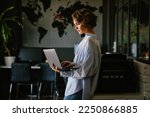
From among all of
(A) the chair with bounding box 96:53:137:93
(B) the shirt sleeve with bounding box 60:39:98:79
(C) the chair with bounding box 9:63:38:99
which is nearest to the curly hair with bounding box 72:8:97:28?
(B) the shirt sleeve with bounding box 60:39:98:79

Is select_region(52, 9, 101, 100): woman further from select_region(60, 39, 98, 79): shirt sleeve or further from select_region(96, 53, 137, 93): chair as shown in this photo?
select_region(96, 53, 137, 93): chair

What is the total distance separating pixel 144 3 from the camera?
10.3 ft

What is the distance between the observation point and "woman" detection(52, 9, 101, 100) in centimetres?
189

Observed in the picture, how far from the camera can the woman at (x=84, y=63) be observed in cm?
189

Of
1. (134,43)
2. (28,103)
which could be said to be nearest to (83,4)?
(134,43)

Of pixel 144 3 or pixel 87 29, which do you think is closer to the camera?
pixel 87 29

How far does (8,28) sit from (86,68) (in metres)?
4.35

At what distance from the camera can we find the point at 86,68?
74.6 inches

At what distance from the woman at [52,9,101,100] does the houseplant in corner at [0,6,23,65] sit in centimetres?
413

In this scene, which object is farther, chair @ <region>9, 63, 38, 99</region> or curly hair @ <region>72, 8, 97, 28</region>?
chair @ <region>9, 63, 38, 99</region>

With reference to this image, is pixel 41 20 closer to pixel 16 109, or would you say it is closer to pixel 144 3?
pixel 144 3

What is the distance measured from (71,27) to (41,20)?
0.66 m

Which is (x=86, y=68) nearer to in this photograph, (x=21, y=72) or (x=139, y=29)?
(x=139, y=29)

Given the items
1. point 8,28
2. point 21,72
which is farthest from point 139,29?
point 8,28
